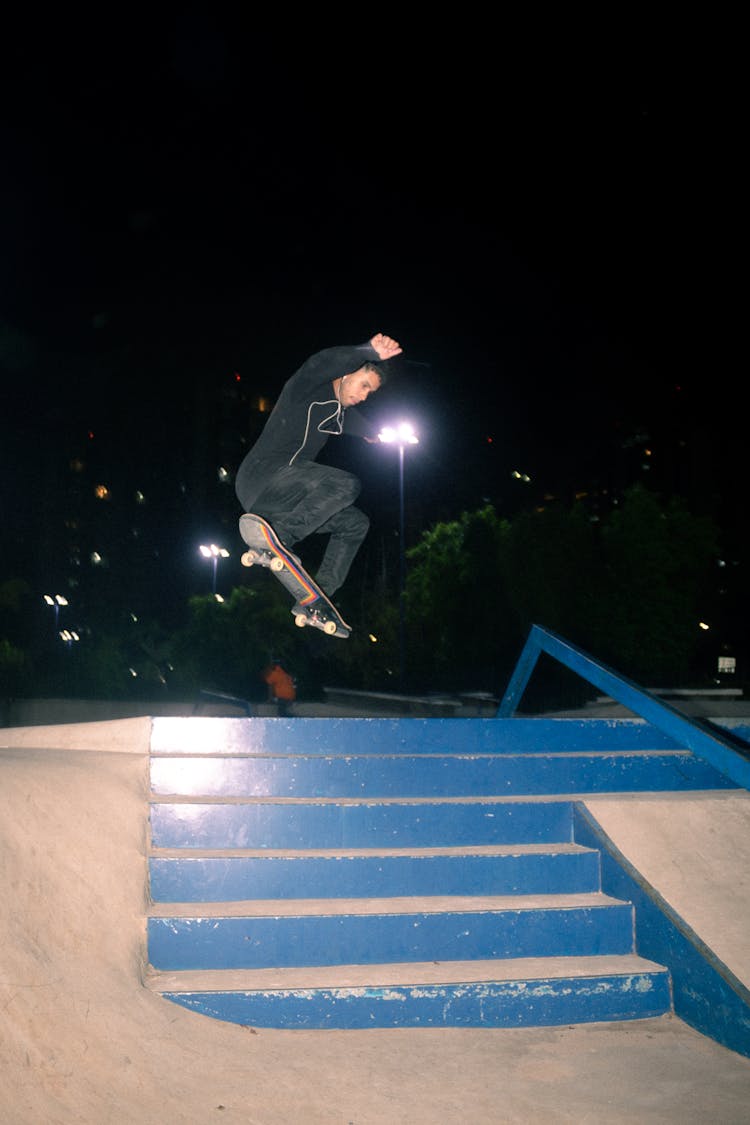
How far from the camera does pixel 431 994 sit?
11.5 ft

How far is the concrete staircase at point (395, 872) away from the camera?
356cm

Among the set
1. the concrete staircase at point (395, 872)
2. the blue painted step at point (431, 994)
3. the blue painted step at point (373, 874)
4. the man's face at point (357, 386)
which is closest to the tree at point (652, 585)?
the man's face at point (357, 386)

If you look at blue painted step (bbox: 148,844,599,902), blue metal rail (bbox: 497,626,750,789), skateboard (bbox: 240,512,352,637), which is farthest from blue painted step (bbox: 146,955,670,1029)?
skateboard (bbox: 240,512,352,637)

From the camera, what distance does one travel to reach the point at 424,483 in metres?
48.8

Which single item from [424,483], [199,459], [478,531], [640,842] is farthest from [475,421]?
[640,842]

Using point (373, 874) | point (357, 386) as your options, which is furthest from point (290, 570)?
point (373, 874)

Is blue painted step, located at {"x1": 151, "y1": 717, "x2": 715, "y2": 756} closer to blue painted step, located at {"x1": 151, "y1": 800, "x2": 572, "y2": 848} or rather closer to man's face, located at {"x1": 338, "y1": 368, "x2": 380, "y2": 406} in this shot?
blue painted step, located at {"x1": 151, "y1": 800, "x2": 572, "y2": 848}

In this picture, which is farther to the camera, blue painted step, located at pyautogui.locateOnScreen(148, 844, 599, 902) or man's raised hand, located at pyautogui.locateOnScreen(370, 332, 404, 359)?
man's raised hand, located at pyautogui.locateOnScreen(370, 332, 404, 359)

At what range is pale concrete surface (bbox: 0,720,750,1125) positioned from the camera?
279cm

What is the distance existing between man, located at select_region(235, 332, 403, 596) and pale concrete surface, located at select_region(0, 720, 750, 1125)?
2217 millimetres

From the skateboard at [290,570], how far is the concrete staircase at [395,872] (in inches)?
52.3

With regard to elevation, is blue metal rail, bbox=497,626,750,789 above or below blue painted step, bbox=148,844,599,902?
above

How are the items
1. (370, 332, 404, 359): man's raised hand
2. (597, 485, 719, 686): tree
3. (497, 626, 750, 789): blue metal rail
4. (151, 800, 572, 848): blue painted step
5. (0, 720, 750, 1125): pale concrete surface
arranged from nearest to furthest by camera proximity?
(0, 720, 750, 1125): pale concrete surface < (497, 626, 750, 789): blue metal rail < (151, 800, 572, 848): blue painted step < (370, 332, 404, 359): man's raised hand < (597, 485, 719, 686): tree

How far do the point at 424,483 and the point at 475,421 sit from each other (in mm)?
4586
